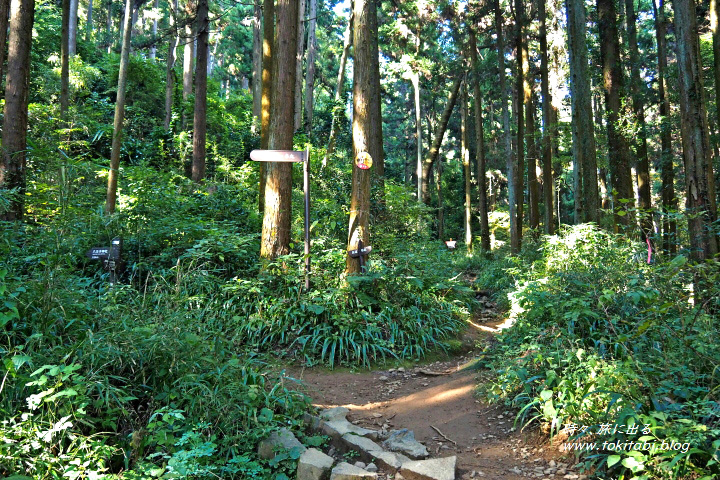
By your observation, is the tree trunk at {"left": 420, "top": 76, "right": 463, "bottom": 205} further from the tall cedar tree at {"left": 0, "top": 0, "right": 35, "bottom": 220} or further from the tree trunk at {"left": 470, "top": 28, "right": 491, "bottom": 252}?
the tall cedar tree at {"left": 0, "top": 0, "right": 35, "bottom": 220}

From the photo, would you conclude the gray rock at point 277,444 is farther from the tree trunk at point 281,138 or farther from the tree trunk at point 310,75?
the tree trunk at point 310,75

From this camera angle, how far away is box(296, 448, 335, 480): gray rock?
370cm

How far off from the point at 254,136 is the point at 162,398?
15.5 metres

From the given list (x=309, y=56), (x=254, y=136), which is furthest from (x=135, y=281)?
(x=309, y=56)

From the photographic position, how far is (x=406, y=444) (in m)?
4.41

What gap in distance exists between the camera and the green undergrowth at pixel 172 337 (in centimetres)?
344

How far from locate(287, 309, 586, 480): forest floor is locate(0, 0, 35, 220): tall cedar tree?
5647mm

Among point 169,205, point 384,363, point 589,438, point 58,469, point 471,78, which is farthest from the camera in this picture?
point 471,78

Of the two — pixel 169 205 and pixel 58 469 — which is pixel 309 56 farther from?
pixel 58 469

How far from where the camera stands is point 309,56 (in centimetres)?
2327

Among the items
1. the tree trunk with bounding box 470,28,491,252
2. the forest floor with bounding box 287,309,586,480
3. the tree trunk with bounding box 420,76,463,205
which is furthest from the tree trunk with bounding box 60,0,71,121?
the tree trunk with bounding box 470,28,491,252

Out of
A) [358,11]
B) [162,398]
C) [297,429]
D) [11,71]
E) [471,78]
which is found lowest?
[297,429]

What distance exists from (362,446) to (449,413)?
1.44 metres

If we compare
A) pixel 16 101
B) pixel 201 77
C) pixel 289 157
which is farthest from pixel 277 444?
pixel 201 77
